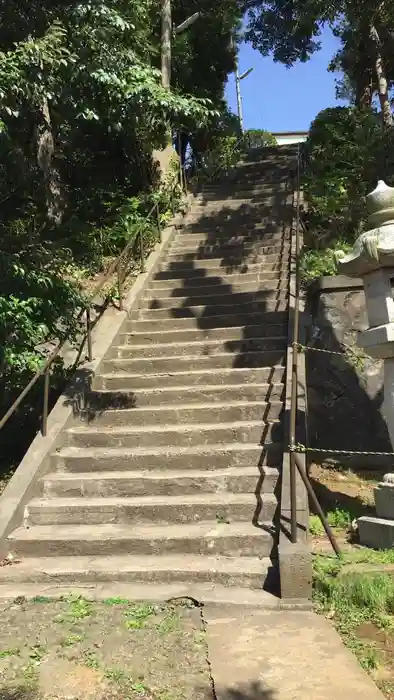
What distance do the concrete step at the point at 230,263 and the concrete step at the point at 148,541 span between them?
531 centimetres

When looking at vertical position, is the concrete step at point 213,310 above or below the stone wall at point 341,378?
above

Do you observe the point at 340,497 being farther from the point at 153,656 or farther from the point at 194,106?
the point at 194,106

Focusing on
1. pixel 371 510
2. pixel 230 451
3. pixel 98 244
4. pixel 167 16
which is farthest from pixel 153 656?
pixel 167 16

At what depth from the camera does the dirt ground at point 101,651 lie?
302 centimetres

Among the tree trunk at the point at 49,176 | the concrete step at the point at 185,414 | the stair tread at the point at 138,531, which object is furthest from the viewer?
the tree trunk at the point at 49,176

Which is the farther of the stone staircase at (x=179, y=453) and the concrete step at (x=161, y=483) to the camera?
the concrete step at (x=161, y=483)

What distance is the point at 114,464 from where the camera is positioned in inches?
227

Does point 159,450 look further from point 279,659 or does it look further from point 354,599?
point 279,659

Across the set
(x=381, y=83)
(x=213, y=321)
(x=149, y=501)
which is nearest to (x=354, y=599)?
(x=149, y=501)

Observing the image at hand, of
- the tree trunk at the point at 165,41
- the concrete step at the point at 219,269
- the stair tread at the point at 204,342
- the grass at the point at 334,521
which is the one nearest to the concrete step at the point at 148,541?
the grass at the point at 334,521

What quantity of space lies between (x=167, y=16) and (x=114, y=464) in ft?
39.2

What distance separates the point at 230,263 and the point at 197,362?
2.94 meters

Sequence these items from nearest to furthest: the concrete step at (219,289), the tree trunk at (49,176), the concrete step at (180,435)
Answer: the concrete step at (180,435) → the concrete step at (219,289) → the tree trunk at (49,176)

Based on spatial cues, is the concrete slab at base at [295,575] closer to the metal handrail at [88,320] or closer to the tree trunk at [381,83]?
the metal handrail at [88,320]
